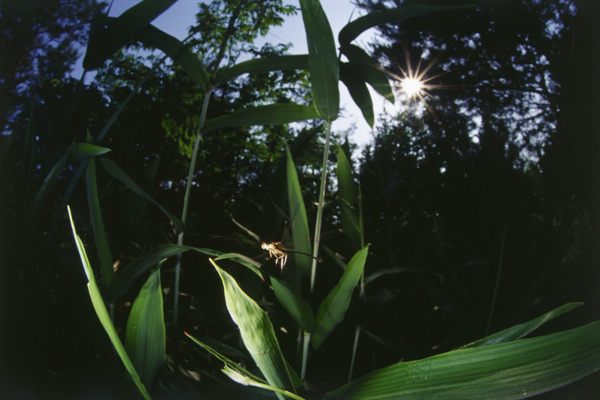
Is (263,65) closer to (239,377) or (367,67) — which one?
(367,67)

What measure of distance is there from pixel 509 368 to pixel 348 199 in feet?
0.66

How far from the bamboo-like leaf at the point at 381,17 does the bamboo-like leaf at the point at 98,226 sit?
221 millimetres

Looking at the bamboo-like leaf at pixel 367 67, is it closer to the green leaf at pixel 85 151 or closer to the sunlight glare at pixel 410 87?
the green leaf at pixel 85 151

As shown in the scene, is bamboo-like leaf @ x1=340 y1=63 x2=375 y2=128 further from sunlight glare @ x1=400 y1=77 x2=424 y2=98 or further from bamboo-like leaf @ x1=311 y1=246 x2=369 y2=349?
sunlight glare @ x1=400 y1=77 x2=424 y2=98

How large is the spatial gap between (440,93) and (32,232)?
1.28 metres

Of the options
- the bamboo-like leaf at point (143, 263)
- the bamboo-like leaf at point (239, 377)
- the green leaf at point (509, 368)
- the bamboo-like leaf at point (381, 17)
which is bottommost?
the bamboo-like leaf at point (239, 377)

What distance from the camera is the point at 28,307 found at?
306 mm

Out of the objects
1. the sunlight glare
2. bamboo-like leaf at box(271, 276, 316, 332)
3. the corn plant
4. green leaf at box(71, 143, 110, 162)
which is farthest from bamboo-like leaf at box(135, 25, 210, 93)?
the sunlight glare

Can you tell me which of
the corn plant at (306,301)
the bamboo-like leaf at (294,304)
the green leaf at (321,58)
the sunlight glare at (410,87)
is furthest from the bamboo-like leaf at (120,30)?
the sunlight glare at (410,87)

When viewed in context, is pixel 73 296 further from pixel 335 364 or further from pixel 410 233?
pixel 410 233

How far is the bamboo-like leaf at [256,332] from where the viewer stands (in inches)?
7.2

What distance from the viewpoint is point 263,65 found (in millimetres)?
332

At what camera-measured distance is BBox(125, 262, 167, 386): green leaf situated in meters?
0.23

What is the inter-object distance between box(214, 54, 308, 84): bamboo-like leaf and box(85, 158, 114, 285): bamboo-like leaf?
0.13m
